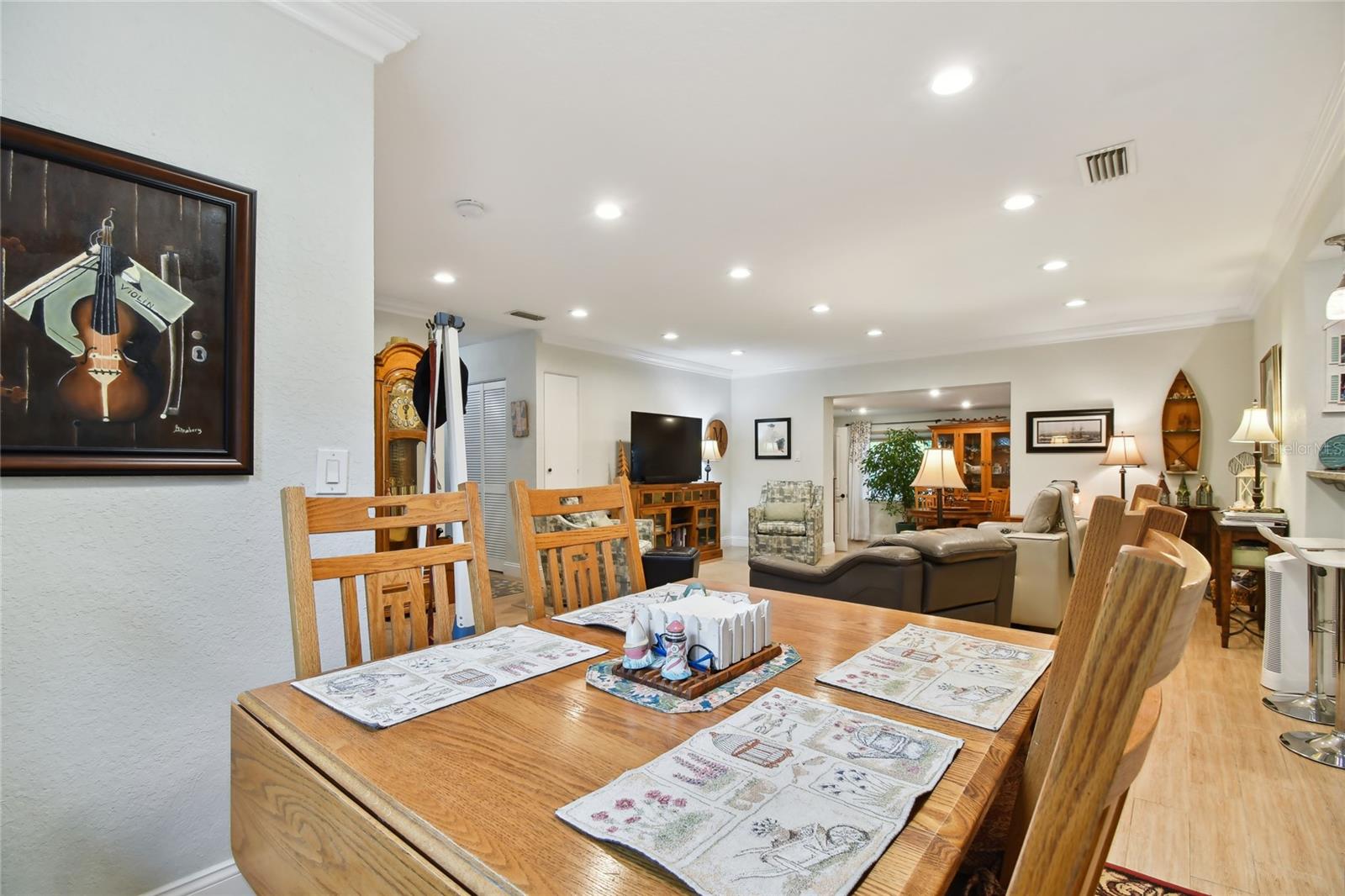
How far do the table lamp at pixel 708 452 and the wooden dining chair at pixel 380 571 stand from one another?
6.34 metres

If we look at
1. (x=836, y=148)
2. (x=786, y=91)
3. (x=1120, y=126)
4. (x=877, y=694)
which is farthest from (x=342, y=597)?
(x=1120, y=126)

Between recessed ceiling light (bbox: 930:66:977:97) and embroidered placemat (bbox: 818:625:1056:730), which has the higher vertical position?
recessed ceiling light (bbox: 930:66:977:97)

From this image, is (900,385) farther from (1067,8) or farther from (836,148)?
(1067,8)

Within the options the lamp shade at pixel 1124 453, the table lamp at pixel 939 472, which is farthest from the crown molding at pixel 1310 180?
Answer: the table lamp at pixel 939 472

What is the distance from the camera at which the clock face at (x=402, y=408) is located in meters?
4.42

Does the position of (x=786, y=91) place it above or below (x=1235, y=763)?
above

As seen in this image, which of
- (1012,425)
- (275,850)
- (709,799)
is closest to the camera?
(709,799)

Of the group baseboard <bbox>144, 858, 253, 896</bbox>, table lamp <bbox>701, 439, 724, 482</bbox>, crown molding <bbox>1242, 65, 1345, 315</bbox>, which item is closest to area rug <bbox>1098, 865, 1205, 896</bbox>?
baseboard <bbox>144, 858, 253, 896</bbox>

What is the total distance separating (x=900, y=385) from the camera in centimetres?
703

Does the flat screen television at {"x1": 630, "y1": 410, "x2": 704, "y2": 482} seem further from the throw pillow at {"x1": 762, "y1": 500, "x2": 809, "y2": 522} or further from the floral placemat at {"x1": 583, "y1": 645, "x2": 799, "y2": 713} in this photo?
the floral placemat at {"x1": 583, "y1": 645, "x2": 799, "y2": 713}

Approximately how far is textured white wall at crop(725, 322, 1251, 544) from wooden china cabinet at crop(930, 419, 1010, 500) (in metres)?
3.27

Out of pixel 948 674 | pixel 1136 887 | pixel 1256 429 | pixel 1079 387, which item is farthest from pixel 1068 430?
pixel 948 674

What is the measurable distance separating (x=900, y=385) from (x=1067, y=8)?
18.2 ft

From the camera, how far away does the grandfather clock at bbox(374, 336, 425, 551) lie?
171 inches
